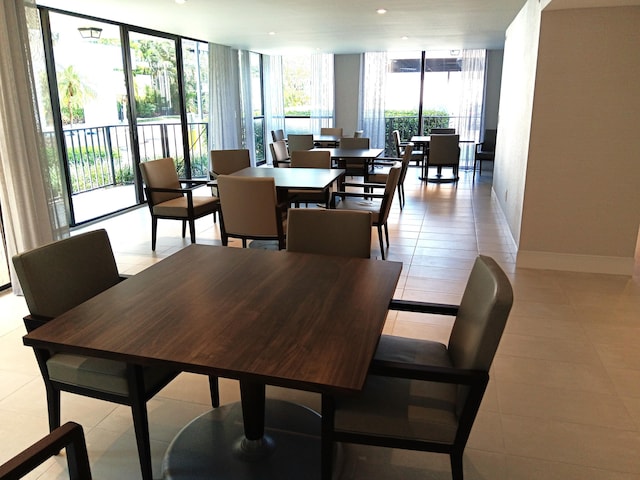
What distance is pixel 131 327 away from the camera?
1.56 metres

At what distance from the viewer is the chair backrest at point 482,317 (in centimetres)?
144

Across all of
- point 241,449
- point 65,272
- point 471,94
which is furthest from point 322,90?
point 241,449

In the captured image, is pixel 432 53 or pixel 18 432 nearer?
pixel 18 432

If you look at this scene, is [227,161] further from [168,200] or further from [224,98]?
[224,98]

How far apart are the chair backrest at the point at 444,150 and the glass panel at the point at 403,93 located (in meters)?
2.73

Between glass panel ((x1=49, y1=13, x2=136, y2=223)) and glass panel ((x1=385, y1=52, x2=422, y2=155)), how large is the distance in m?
5.89

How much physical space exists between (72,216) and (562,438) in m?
5.24

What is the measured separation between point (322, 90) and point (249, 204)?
7455 millimetres

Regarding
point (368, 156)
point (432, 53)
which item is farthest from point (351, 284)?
point (432, 53)

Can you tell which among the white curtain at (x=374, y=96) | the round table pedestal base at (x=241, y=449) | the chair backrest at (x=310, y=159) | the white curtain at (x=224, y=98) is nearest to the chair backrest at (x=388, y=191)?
the chair backrest at (x=310, y=159)

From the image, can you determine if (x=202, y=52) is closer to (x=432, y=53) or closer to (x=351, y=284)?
(x=432, y=53)

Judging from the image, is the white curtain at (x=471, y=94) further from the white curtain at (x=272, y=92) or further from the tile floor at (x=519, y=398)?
the tile floor at (x=519, y=398)

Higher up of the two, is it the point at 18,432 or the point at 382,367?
the point at 382,367

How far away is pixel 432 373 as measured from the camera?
142 centimetres
